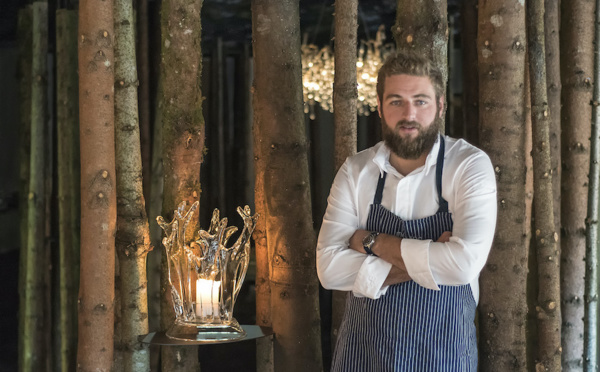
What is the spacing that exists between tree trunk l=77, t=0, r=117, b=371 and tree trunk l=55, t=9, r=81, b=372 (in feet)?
4.09

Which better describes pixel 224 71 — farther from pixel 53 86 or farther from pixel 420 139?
pixel 420 139

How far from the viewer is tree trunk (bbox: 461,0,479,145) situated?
4.30 meters

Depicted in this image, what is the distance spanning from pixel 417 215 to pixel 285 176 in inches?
35.2

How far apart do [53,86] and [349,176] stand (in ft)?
9.17

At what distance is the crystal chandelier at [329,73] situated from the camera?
17.1 feet

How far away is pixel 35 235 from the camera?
13.7 ft

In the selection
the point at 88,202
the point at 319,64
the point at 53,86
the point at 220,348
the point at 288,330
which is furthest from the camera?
the point at 319,64

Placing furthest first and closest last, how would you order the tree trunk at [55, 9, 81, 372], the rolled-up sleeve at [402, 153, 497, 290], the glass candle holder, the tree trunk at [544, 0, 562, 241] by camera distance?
1. the tree trunk at [55, 9, 81, 372]
2. the tree trunk at [544, 0, 562, 241]
3. the glass candle holder
4. the rolled-up sleeve at [402, 153, 497, 290]

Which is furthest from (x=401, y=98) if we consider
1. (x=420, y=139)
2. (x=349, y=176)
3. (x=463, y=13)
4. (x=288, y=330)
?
(x=463, y=13)

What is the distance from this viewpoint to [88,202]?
2.73 metres

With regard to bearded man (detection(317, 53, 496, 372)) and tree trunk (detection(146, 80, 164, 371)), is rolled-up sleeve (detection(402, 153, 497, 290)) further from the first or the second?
tree trunk (detection(146, 80, 164, 371))

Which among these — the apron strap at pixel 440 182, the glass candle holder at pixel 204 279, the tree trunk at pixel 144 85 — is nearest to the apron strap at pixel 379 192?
the apron strap at pixel 440 182

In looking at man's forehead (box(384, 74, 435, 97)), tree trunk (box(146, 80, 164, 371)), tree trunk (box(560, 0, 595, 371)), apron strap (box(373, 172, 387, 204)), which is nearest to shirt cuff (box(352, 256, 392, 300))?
apron strap (box(373, 172, 387, 204))

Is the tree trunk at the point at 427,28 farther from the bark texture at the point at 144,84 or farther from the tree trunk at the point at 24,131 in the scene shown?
the tree trunk at the point at 24,131
